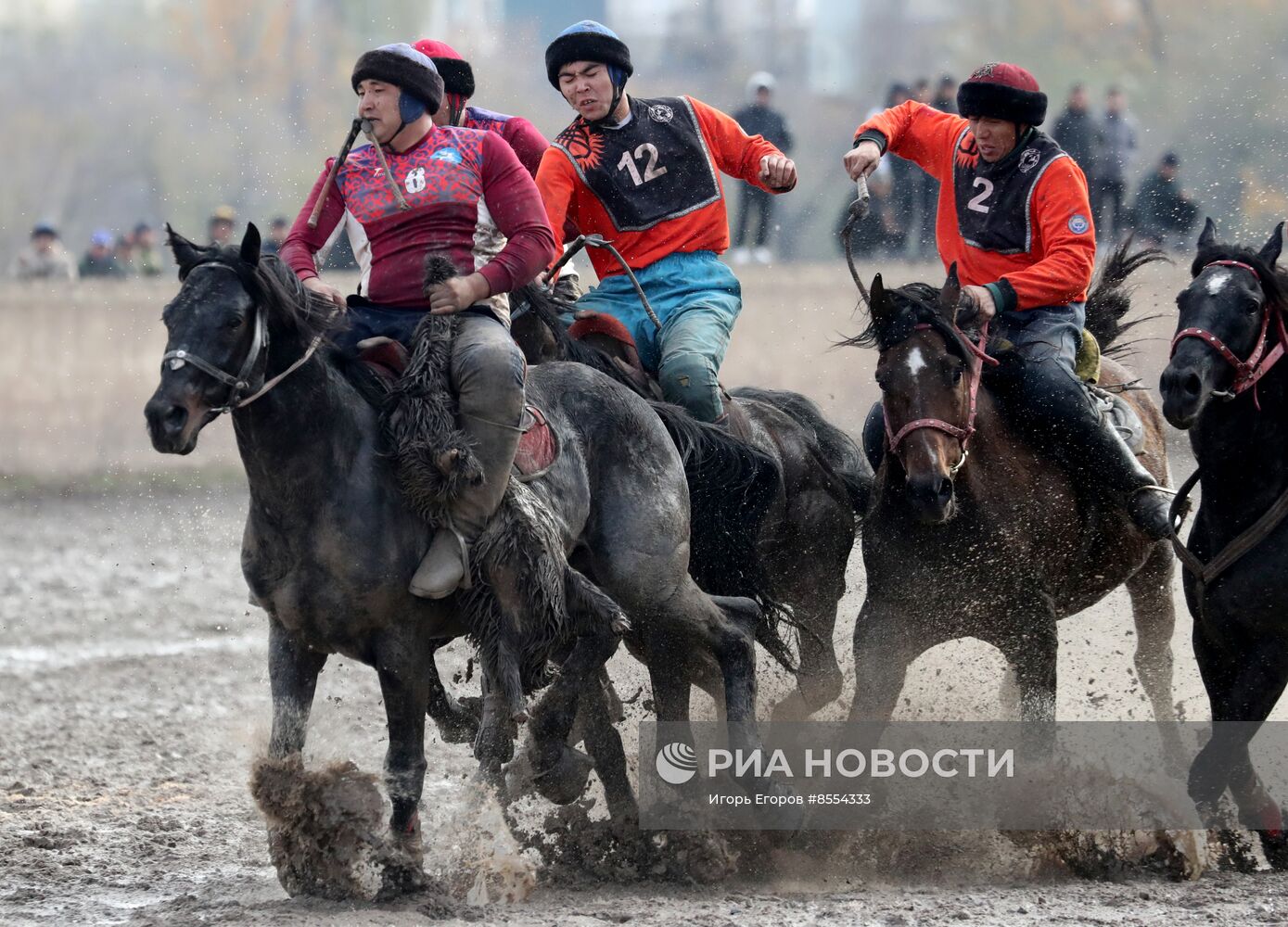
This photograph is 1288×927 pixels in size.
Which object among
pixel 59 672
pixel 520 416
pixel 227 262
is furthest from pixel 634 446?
pixel 59 672

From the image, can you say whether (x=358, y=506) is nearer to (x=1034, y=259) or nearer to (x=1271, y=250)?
(x=1034, y=259)

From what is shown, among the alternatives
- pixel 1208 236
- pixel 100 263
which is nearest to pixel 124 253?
pixel 100 263

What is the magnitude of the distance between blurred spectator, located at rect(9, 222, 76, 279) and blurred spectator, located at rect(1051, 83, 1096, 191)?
8978mm

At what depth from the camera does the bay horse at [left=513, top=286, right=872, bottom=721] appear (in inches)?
239

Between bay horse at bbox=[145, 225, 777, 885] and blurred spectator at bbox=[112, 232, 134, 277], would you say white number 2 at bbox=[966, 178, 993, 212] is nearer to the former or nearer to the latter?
bay horse at bbox=[145, 225, 777, 885]

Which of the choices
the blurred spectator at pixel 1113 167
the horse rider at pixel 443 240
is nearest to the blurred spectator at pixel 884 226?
the blurred spectator at pixel 1113 167

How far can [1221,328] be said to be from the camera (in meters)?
5.25

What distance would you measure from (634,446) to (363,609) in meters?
1.10

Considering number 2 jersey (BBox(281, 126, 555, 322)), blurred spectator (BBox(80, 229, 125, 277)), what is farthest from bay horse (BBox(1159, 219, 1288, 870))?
blurred spectator (BBox(80, 229, 125, 277))

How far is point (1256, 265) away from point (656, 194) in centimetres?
204

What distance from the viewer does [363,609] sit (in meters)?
4.88

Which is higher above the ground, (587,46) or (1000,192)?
(587,46)

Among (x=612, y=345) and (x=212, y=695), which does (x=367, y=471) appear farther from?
Answer: (x=212, y=695)

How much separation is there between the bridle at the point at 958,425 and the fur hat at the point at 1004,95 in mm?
850
